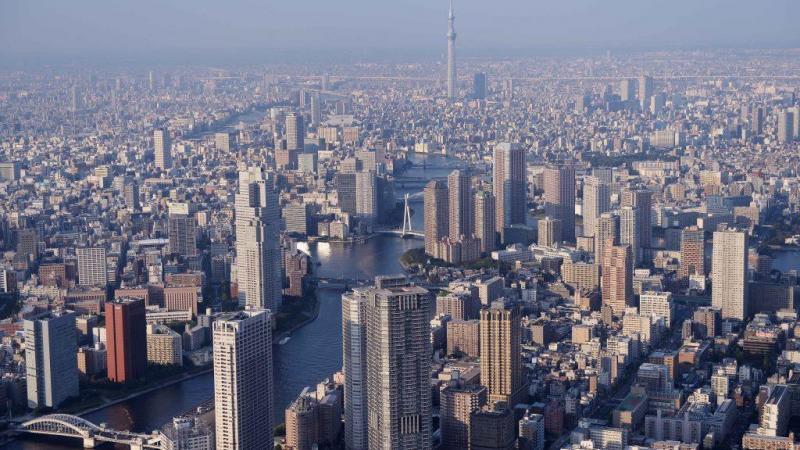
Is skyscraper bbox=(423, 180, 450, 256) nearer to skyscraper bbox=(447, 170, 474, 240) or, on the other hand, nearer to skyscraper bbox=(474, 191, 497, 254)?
skyscraper bbox=(447, 170, 474, 240)

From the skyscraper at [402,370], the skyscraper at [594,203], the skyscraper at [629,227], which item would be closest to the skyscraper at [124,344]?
the skyscraper at [402,370]

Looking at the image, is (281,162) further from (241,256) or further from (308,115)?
(241,256)

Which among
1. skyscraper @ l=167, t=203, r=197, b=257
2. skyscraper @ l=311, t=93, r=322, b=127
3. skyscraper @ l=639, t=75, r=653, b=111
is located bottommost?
skyscraper @ l=167, t=203, r=197, b=257

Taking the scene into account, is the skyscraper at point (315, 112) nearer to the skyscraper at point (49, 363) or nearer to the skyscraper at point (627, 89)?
the skyscraper at point (627, 89)

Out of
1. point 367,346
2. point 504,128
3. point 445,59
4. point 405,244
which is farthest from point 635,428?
point 445,59

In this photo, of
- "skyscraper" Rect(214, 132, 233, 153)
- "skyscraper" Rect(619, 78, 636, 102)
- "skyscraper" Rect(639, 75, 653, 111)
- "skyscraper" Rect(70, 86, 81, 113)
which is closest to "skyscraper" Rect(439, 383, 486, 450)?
"skyscraper" Rect(214, 132, 233, 153)
